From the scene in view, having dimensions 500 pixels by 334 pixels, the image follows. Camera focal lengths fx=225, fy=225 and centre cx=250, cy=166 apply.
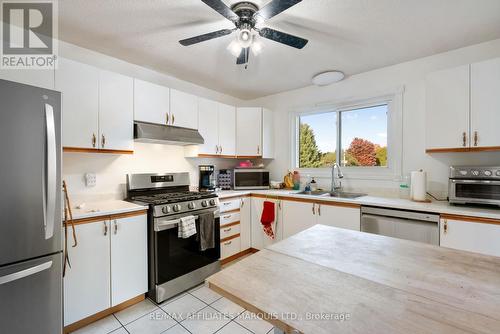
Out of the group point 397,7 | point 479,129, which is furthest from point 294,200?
point 397,7

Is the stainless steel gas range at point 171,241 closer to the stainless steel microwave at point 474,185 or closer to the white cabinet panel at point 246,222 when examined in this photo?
the white cabinet panel at point 246,222

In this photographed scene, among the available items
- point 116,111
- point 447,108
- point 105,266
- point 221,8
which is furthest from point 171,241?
point 447,108

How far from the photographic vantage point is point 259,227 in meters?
3.06

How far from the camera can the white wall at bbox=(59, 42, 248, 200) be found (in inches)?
83.4

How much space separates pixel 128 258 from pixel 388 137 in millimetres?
3064

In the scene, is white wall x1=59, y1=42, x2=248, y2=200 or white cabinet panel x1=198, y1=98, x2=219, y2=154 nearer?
white wall x1=59, y1=42, x2=248, y2=200

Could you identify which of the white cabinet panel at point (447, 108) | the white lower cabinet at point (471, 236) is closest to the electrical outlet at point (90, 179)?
the white lower cabinet at point (471, 236)

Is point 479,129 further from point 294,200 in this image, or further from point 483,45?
point 294,200

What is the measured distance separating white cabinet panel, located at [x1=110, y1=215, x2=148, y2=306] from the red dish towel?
143 cm

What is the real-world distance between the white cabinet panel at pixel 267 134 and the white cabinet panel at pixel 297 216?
0.97m

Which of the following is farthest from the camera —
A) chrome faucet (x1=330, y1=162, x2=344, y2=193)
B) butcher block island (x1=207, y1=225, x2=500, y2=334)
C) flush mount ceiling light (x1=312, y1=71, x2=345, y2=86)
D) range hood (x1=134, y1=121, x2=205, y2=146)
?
chrome faucet (x1=330, y1=162, x2=344, y2=193)

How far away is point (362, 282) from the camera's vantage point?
2.69 ft

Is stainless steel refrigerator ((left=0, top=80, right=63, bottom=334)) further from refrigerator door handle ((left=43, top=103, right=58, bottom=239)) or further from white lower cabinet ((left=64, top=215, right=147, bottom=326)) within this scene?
white lower cabinet ((left=64, top=215, right=147, bottom=326))

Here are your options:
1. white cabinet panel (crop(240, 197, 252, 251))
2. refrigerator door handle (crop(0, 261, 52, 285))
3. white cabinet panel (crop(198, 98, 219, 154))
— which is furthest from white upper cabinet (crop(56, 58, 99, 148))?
white cabinet panel (crop(240, 197, 252, 251))
